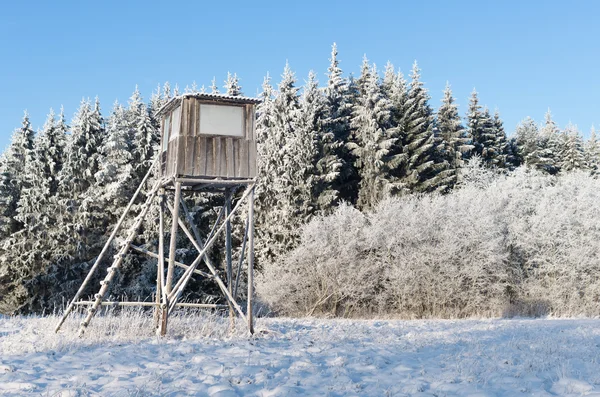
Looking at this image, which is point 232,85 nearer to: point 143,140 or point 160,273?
point 143,140

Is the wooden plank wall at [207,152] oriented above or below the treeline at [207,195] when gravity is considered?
below

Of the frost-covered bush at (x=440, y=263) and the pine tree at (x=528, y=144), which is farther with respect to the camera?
the pine tree at (x=528, y=144)

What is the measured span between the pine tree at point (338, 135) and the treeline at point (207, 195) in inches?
3.0

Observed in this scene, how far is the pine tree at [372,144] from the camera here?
105 ft

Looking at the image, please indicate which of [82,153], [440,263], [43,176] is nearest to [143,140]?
[82,153]

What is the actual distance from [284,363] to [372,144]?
79.6 feet

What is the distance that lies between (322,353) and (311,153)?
21.5m

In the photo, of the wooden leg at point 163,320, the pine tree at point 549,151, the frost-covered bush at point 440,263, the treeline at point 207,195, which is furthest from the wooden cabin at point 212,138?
the pine tree at point 549,151

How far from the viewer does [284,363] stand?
920 centimetres

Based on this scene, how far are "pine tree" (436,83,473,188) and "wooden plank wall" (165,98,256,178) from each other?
24.0m

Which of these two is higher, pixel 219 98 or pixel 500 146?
pixel 500 146

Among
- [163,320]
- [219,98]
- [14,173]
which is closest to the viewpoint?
[163,320]

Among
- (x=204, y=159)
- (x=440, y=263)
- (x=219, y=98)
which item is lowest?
(x=440, y=263)

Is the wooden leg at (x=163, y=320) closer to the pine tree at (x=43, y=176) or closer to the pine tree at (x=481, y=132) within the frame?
the pine tree at (x=43, y=176)
